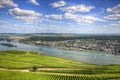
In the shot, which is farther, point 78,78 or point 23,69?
point 23,69

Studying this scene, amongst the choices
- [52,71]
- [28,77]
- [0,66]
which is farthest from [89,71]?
[0,66]

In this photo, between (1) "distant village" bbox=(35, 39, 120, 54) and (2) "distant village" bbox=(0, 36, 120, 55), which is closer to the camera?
(2) "distant village" bbox=(0, 36, 120, 55)

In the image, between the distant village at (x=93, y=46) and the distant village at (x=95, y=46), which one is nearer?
the distant village at (x=93, y=46)

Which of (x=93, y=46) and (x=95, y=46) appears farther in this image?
(x=93, y=46)

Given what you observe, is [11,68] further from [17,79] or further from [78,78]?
[78,78]

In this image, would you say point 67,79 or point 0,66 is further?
point 0,66

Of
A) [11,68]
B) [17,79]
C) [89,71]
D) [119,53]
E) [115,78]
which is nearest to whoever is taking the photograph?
[17,79]

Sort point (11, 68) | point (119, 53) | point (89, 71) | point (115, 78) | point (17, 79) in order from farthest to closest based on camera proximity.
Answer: point (119, 53), point (11, 68), point (89, 71), point (115, 78), point (17, 79)

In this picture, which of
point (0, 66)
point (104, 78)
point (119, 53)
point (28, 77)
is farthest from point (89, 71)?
point (119, 53)

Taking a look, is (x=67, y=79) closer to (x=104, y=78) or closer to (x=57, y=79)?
(x=57, y=79)
